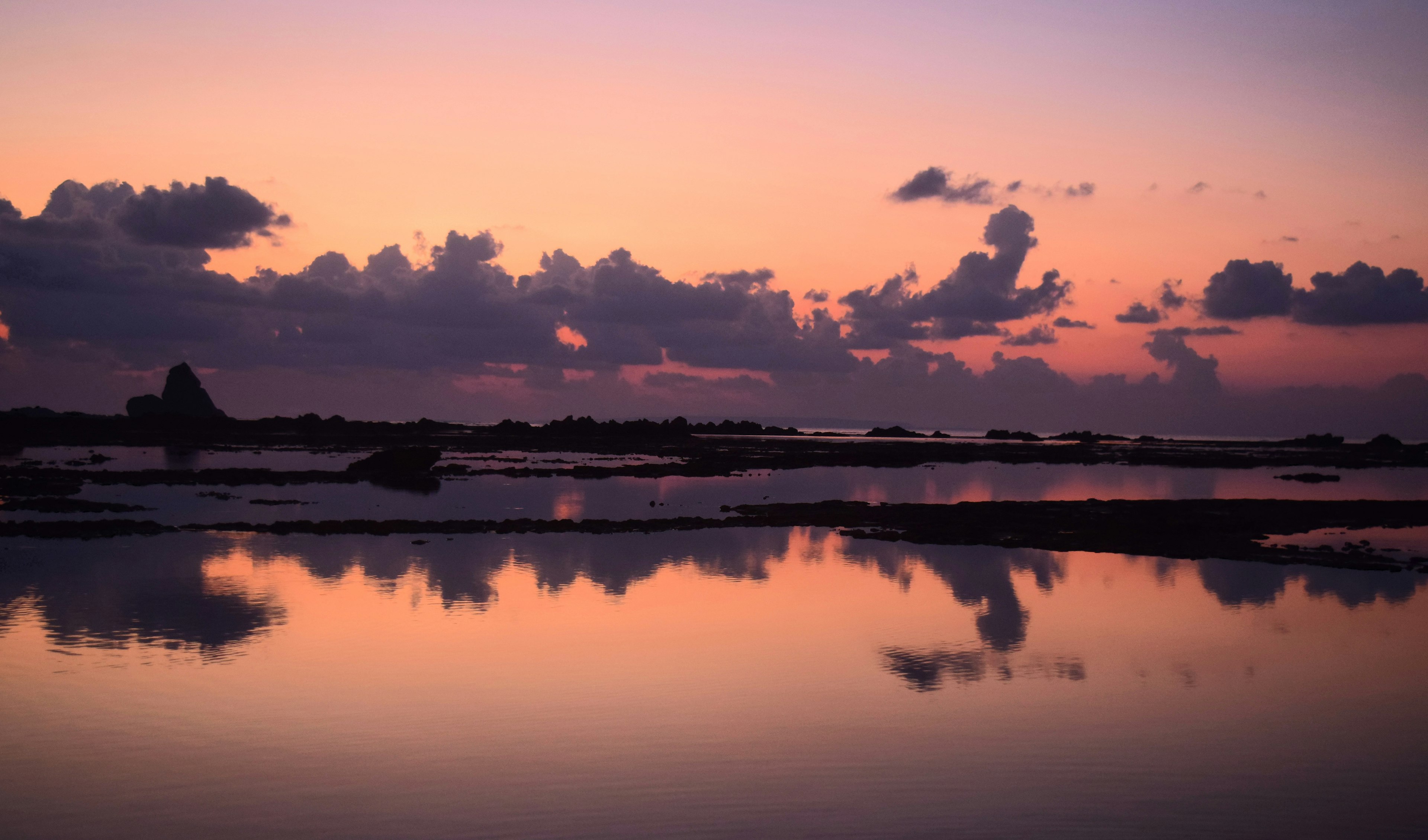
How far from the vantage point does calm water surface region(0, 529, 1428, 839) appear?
9.50 meters

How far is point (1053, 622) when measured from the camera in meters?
18.8

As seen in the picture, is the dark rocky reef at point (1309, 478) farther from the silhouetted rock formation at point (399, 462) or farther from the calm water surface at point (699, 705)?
the silhouetted rock formation at point (399, 462)

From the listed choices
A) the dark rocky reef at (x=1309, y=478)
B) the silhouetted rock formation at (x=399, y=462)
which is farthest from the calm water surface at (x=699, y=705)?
the dark rocky reef at (x=1309, y=478)

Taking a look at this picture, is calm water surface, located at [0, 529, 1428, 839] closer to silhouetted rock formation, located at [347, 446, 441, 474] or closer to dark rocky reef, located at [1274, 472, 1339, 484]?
silhouetted rock formation, located at [347, 446, 441, 474]

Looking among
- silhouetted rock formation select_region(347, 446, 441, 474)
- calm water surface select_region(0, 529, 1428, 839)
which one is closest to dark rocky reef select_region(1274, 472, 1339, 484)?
calm water surface select_region(0, 529, 1428, 839)

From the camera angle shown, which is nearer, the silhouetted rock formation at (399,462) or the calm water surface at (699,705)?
the calm water surface at (699,705)

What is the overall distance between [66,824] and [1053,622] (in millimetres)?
16507

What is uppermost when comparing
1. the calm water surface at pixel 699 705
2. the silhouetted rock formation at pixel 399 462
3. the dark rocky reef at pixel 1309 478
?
the silhouetted rock formation at pixel 399 462

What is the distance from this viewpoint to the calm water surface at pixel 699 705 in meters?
9.50

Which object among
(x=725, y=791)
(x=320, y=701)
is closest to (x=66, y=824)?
(x=320, y=701)

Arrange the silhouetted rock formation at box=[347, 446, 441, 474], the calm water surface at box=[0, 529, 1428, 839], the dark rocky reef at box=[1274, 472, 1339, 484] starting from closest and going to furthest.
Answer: the calm water surface at box=[0, 529, 1428, 839]
the silhouetted rock formation at box=[347, 446, 441, 474]
the dark rocky reef at box=[1274, 472, 1339, 484]

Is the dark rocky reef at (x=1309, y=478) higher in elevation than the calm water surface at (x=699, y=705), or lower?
higher

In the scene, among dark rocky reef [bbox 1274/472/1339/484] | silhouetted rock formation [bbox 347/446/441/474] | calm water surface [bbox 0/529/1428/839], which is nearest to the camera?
calm water surface [bbox 0/529/1428/839]

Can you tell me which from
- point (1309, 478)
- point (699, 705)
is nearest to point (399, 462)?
point (699, 705)
